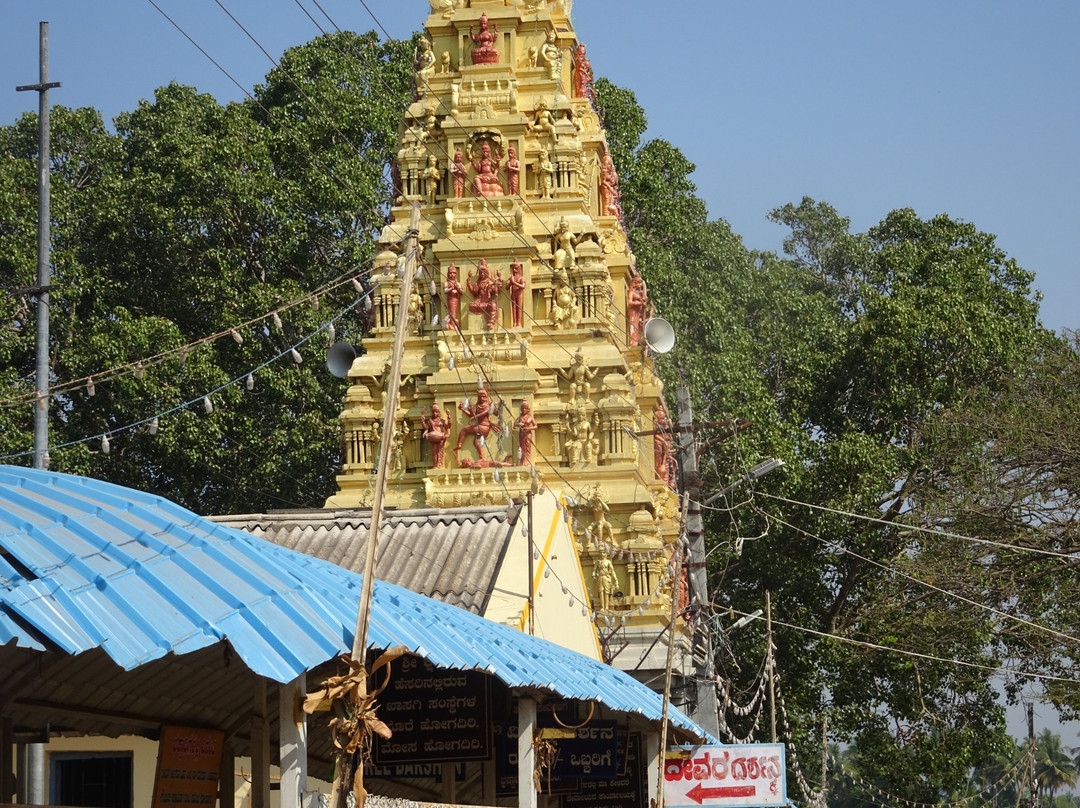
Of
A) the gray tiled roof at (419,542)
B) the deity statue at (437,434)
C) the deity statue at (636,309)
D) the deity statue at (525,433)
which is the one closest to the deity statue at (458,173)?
the deity statue at (636,309)

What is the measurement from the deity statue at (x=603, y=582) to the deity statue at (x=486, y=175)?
753cm

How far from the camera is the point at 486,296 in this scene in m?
32.2

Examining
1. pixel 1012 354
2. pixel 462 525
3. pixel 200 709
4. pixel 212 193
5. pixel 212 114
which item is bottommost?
pixel 200 709

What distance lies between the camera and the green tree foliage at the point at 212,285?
40.4 metres

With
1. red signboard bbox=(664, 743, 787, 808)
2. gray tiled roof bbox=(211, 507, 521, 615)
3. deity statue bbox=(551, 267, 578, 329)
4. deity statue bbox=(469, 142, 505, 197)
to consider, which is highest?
deity statue bbox=(469, 142, 505, 197)

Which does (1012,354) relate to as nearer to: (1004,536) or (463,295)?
(1004,536)

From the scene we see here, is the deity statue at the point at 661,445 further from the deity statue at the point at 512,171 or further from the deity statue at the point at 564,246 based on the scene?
the deity statue at the point at 512,171

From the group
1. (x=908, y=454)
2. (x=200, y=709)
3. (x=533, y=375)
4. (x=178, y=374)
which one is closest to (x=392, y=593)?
(x=200, y=709)

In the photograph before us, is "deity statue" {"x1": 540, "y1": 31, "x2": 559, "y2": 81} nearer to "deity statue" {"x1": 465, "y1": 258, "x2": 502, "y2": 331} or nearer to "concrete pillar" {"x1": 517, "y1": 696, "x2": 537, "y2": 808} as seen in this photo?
"deity statue" {"x1": 465, "y1": 258, "x2": 502, "y2": 331}

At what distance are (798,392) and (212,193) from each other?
16.1 metres

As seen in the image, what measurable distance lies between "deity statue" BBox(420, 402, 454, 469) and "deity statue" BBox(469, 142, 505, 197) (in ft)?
14.5

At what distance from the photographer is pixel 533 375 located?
103 ft

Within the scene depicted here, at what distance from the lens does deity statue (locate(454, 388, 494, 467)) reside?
31.5 m

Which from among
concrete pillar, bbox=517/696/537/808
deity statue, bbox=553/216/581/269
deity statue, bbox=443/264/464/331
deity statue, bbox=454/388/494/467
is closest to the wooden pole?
concrete pillar, bbox=517/696/537/808
